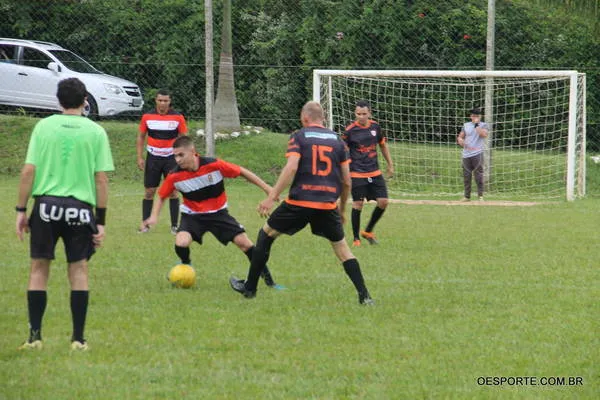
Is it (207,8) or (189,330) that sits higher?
(207,8)

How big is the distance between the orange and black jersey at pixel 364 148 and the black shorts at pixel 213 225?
375 cm

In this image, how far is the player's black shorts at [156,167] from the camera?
13.6m

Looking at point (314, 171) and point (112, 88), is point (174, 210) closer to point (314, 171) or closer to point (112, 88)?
point (314, 171)

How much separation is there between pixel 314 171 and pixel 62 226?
2.47 m

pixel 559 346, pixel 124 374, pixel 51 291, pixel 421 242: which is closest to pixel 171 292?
pixel 51 291

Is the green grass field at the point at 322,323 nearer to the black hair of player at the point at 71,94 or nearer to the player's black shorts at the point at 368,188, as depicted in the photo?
the player's black shorts at the point at 368,188

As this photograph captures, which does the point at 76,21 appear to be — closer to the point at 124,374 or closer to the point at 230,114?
the point at 230,114

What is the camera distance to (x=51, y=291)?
906cm

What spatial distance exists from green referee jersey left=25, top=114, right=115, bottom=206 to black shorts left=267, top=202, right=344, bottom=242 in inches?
90.4

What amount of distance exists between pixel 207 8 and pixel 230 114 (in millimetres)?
3165

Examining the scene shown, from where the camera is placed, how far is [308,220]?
8.58 m

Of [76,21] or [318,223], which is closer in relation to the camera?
[318,223]

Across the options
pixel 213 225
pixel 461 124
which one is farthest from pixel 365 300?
pixel 461 124

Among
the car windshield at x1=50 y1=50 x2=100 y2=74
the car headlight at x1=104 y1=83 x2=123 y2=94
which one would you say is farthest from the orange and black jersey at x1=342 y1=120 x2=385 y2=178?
the car windshield at x1=50 y1=50 x2=100 y2=74
